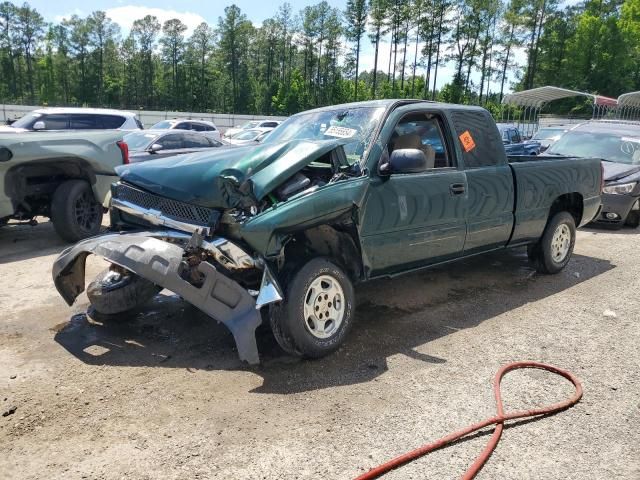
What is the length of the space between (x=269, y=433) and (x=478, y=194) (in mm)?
3150

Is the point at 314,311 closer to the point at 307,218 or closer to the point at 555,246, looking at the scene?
the point at 307,218

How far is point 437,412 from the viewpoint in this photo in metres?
3.22

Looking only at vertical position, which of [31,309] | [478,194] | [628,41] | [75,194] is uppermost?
[628,41]

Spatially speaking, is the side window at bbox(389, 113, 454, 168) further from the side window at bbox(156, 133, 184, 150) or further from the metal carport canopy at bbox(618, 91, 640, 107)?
the metal carport canopy at bbox(618, 91, 640, 107)

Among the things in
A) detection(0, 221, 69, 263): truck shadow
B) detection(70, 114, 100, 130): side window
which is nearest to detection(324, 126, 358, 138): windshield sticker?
detection(0, 221, 69, 263): truck shadow

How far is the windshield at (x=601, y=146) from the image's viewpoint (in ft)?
33.3

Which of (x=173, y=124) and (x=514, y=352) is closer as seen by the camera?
(x=514, y=352)

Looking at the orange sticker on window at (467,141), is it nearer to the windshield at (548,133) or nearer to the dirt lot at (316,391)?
the dirt lot at (316,391)

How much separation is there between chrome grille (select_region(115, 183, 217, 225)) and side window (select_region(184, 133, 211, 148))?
9.00 m

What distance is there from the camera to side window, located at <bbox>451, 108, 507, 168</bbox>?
5122 millimetres

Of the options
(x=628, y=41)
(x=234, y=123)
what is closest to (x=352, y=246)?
(x=234, y=123)

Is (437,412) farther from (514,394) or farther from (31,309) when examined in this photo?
(31,309)

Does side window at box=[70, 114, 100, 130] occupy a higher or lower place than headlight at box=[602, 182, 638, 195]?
higher

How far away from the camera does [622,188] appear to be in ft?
30.5
